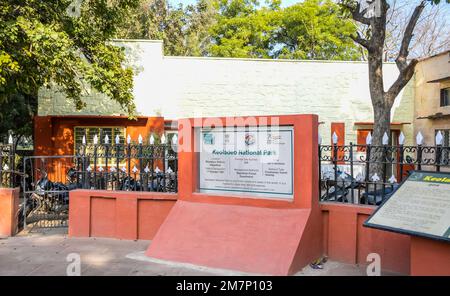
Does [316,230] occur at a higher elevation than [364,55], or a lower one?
lower

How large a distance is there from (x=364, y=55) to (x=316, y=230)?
2610 cm

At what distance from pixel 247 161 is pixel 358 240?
1.89 m

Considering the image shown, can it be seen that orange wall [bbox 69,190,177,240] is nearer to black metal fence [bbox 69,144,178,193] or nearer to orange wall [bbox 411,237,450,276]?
black metal fence [bbox 69,144,178,193]

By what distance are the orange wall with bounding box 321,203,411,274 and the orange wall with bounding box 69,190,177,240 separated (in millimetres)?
2532

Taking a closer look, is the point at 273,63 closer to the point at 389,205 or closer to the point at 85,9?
the point at 85,9

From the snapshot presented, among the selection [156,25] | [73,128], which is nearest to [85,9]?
[73,128]

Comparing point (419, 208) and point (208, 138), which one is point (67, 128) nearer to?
point (208, 138)

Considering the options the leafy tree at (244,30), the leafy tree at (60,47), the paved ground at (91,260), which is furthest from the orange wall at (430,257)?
the leafy tree at (244,30)

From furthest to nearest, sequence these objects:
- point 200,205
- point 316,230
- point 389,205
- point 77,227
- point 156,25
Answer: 1. point 156,25
2. point 77,227
3. point 200,205
4. point 316,230
5. point 389,205

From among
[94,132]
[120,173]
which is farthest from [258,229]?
[94,132]

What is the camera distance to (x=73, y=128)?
1484cm

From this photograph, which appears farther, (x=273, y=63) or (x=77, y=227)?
(x=273, y=63)

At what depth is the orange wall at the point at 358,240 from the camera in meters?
5.46

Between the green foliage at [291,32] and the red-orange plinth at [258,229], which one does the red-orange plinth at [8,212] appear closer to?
the red-orange plinth at [258,229]
